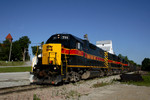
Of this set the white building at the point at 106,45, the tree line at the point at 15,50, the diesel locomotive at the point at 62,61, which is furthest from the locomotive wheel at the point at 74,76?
the white building at the point at 106,45

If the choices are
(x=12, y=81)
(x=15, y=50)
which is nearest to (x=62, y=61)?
(x=12, y=81)

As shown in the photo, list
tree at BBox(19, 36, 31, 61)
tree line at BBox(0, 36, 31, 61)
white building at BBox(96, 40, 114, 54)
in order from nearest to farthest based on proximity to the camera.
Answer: tree line at BBox(0, 36, 31, 61)
tree at BBox(19, 36, 31, 61)
white building at BBox(96, 40, 114, 54)

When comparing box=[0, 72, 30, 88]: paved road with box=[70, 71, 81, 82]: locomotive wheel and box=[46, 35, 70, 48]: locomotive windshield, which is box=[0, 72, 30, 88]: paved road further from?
box=[46, 35, 70, 48]: locomotive windshield

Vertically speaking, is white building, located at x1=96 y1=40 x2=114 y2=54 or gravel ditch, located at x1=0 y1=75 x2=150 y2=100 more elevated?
white building, located at x1=96 y1=40 x2=114 y2=54

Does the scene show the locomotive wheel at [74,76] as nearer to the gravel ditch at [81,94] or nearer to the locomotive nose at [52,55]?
the locomotive nose at [52,55]

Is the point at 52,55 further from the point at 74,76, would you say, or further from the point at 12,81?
the point at 12,81

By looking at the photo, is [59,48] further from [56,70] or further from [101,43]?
[101,43]

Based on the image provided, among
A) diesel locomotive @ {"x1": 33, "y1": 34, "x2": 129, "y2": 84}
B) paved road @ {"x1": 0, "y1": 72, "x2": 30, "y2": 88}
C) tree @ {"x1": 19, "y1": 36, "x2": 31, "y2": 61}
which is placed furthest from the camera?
tree @ {"x1": 19, "y1": 36, "x2": 31, "y2": 61}

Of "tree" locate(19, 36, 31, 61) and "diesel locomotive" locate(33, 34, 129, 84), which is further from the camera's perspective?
"tree" locate(19, 36, 31, 61)

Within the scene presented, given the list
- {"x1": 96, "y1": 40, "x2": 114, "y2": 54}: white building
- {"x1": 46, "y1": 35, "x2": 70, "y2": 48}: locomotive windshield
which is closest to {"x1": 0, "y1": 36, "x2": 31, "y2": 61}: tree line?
{"x1": 96, "y1": 40, "x2": 114, "y2": 54}: white building

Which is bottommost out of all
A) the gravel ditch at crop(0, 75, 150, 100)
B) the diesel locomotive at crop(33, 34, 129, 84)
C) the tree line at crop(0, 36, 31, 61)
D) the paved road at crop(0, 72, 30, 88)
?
the paved road at crop(0, 72, 30, 88)

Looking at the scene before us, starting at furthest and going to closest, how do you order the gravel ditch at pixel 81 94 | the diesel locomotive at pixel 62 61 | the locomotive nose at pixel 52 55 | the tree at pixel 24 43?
the tree at pixel 24 43 → the locomotive nose at pixel 52 55 → the diesel locomotive at pixel 62 61 → the gravel ditch at pixel 81 94

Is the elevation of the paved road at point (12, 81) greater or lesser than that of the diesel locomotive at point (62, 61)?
lesser

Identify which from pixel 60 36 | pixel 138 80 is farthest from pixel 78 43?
pixel 138 80
